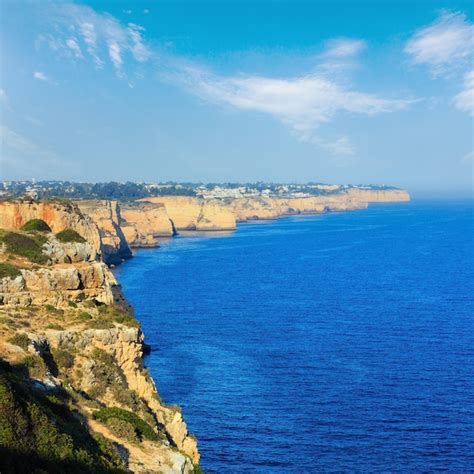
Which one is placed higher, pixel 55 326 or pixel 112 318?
pixel 55 326

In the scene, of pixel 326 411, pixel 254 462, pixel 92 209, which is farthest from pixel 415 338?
pixel 92 209

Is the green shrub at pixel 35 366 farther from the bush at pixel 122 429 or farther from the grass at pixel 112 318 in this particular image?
the grass at pixel 112 318

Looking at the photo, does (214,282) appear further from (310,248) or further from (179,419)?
(179,419)

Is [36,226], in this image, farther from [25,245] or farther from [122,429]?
[122,429]

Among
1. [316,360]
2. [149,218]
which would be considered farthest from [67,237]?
[149,218]

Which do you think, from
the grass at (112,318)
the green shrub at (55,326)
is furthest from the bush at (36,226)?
the green shrub at (55,326)

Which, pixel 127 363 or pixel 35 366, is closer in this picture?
pixel 35 366
